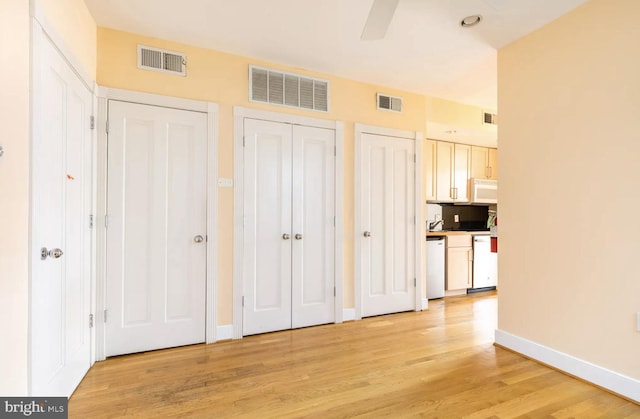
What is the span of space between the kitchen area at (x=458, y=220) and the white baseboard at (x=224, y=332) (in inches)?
105

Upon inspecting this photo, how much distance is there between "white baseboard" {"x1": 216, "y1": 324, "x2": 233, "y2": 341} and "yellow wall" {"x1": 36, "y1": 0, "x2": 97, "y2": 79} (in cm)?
228

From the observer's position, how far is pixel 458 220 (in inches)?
211

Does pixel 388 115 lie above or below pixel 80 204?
above

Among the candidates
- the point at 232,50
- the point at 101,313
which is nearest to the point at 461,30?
the point at 232,50

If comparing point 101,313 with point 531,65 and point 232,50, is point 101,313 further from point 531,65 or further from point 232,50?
point 531,65

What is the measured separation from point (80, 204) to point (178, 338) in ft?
4.39

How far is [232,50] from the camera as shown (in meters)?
2.81

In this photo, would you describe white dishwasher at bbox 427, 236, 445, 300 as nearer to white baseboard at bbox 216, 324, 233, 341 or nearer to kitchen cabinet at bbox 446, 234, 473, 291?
kitchen cabinet at bbox 446, 234, 473, 291

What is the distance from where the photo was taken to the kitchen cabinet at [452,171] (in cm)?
471

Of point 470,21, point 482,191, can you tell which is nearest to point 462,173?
point 482,191

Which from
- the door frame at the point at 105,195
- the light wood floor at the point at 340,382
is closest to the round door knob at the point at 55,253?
the door frame at the point at 105,195

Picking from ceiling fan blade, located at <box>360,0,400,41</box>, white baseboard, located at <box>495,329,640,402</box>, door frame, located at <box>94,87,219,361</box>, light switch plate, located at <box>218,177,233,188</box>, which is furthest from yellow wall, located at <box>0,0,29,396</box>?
white baseboard, located at <box>495,329,640,402</box>

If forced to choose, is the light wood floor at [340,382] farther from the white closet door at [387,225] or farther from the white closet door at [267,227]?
the white closet door at [387,225]

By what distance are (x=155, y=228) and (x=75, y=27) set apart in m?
1.49
